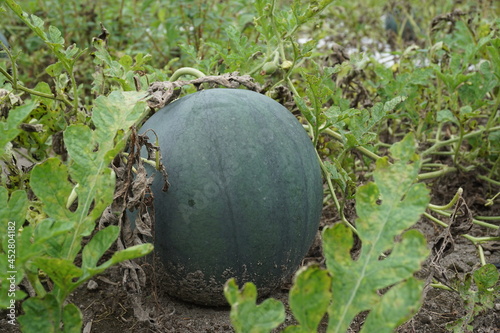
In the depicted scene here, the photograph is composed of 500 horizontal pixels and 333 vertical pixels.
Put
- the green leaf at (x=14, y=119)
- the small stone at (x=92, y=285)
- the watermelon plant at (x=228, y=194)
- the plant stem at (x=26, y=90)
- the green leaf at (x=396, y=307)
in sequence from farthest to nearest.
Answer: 1. the small stone at (x=92, y=285)
2. the plant stem at (x=26, y=90)
3. the watermelon plant at (x=228, y=194)
4. the green leaf at (x=14, y=119)
5. the green leaf at (x=396, y=307)

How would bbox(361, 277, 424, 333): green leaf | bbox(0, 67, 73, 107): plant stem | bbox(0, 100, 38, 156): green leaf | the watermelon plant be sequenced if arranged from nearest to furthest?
bbox(361, 277, 424, 333): green leaf → bbox(0, 100, 38, 156): green leaf → the watermelon plant → bbox(0, 67, 73, 107): plant stem

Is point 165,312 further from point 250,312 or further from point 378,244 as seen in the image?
point 378,244

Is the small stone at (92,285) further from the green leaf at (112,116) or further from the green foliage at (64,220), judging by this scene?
the green leaf at (112,116)

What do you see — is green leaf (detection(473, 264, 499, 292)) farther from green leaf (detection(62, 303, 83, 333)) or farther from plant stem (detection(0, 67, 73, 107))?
plant stem (detection(0, 67, 73, 107))

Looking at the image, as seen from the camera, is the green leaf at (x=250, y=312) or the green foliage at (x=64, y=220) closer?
the green leaf at (x=250, y=312)

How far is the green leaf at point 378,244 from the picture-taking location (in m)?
1.38

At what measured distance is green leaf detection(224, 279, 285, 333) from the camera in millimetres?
1296

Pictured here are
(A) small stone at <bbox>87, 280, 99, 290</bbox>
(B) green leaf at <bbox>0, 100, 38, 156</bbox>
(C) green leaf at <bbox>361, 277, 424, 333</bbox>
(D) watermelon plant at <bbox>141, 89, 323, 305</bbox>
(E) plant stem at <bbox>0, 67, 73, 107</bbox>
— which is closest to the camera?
(C) green leaf at <bbox>361, 277, 424, 333</bbox>

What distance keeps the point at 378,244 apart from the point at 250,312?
358 millimetres

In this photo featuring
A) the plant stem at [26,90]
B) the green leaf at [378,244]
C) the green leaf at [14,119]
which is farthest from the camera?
the plant stem at [26,90]

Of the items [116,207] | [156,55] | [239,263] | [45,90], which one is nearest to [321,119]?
[239,263]

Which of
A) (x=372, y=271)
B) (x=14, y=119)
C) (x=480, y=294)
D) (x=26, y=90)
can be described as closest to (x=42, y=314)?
(x=14, y=119)
